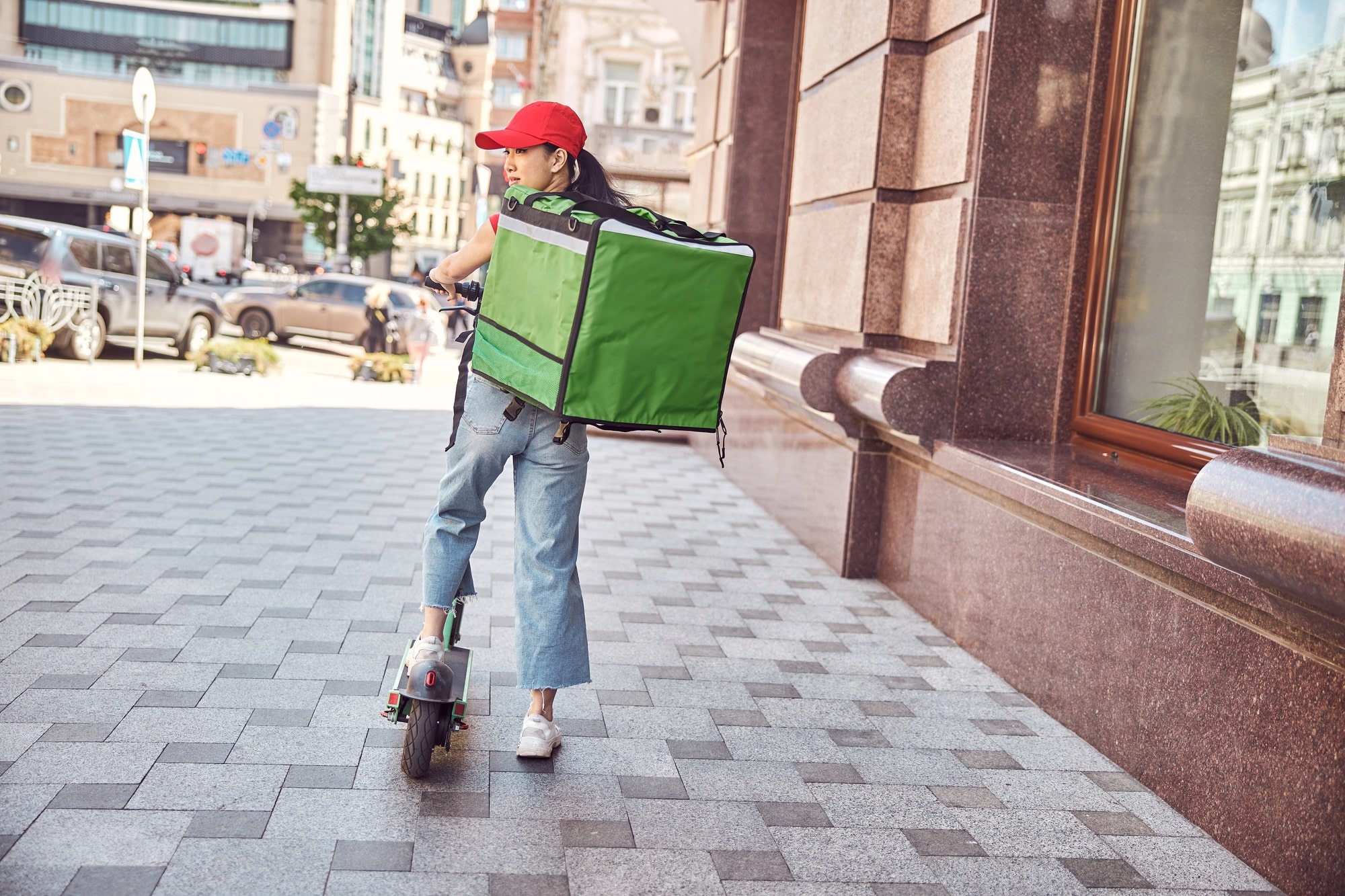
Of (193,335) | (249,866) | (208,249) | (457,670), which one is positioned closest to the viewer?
(249,866)

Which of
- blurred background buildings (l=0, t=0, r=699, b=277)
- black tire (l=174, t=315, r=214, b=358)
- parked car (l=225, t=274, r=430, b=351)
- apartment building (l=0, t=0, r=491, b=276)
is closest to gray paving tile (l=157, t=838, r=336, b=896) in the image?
black tire (l=174, t=315, r=214, b=358)

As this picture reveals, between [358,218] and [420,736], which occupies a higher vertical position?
[358,218]

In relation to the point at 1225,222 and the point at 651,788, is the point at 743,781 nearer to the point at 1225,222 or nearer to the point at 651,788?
the point at 651,788

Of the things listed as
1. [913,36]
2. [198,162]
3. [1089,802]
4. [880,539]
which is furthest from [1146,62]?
[198,162]

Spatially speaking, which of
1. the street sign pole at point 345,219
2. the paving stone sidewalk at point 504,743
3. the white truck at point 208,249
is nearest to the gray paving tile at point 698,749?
the paving stone sidewalk at point 504,743

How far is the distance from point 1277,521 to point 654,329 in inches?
59.7

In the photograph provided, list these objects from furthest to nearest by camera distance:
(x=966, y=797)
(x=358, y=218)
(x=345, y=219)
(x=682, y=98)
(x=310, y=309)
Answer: (x=358, y=218), (x=682, y=98), (x=345, y=219), (x=310, y=309), (x=966, y=797)

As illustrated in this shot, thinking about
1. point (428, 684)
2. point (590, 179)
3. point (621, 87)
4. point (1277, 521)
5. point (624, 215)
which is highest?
point (621, 87)

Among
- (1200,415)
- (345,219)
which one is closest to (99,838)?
(1200,415)

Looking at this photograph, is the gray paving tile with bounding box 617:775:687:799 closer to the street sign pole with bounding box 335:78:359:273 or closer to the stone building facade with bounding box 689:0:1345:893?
the stone building facade with bounding box 689:0:1345:893

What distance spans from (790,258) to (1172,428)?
3551mm

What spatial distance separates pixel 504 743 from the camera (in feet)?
13.2

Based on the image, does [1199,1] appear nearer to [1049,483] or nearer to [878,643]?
[1049,483]

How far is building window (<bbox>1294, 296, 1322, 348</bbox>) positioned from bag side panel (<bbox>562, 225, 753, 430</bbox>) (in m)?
2.29
